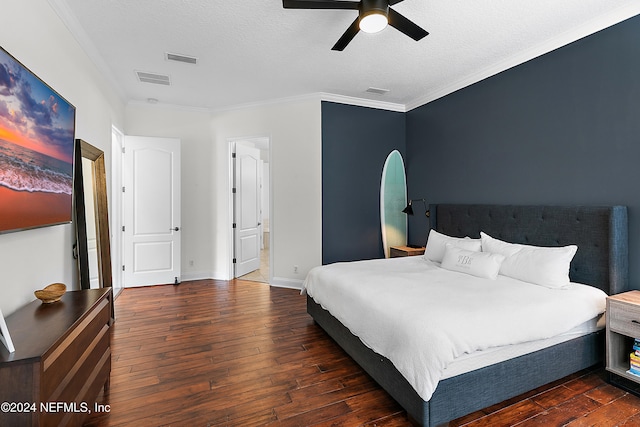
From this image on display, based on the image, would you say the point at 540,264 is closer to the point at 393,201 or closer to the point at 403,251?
the point at 403,251

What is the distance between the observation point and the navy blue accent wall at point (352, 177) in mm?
4773

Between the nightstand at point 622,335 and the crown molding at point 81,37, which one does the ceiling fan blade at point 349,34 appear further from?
the nightstand at point 622,335

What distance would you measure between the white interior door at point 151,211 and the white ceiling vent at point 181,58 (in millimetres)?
1741

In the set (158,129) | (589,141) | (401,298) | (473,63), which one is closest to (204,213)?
(158,129)

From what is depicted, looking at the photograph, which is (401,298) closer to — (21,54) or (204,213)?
(21,54)

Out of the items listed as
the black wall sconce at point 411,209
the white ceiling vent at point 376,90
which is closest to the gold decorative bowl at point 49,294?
the black wall sconce at point 411,209

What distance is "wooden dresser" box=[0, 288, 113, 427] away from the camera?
3.94 feet

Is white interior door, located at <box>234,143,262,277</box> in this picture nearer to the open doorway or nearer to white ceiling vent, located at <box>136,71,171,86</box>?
the open doorway

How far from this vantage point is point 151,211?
495 cm

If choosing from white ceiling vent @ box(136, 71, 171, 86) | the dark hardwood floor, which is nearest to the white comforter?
the dark hardwood floor

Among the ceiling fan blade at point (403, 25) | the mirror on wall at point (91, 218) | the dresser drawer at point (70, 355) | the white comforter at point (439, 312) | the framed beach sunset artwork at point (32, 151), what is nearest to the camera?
the dresser drawer at point (70, 355)

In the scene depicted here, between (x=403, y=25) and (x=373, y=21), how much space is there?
0.27 meters

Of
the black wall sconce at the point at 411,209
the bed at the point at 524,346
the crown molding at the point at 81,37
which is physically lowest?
the bed at the point at 524,346

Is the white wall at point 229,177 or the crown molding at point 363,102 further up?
the crown molding at point 363,102
